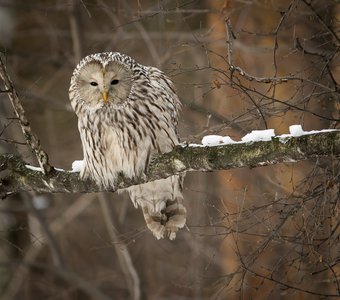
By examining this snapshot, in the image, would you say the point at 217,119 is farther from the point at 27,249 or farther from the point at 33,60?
the point at 27,249

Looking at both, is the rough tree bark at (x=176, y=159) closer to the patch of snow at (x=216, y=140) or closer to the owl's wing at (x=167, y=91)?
the patch of snow at (x=216, y=140)

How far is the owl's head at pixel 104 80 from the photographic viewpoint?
234 inches

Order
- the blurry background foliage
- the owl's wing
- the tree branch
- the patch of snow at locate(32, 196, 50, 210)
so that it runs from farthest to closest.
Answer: the patch of snow at locate(32, 196, 50, 210) < the owl's wing < the blurry background foliage < the tree branch

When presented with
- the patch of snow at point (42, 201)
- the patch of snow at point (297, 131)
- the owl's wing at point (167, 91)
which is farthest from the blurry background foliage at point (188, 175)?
the patch of snow at point (297, 131)

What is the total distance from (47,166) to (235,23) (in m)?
3.67

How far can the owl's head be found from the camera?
19.5ft

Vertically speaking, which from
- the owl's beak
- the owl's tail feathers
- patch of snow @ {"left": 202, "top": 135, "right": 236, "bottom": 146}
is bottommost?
patch of snow @ {"left": 202, "top": 135, "right": 236, "bottom": 146}

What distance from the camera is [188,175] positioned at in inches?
388

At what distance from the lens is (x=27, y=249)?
11242 millimetres

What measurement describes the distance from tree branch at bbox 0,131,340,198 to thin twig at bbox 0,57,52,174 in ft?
0.55

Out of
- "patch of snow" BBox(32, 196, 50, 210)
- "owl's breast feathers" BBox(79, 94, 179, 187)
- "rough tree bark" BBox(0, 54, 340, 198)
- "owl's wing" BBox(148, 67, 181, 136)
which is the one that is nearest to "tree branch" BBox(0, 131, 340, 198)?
"rough tree bark" BBox(0, 54, 340, 198)

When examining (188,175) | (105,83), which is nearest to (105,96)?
(105,83)

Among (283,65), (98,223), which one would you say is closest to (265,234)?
(283,65)

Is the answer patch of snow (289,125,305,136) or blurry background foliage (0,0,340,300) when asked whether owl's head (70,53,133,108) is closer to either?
blurry background foliage (0,0,340,300)
